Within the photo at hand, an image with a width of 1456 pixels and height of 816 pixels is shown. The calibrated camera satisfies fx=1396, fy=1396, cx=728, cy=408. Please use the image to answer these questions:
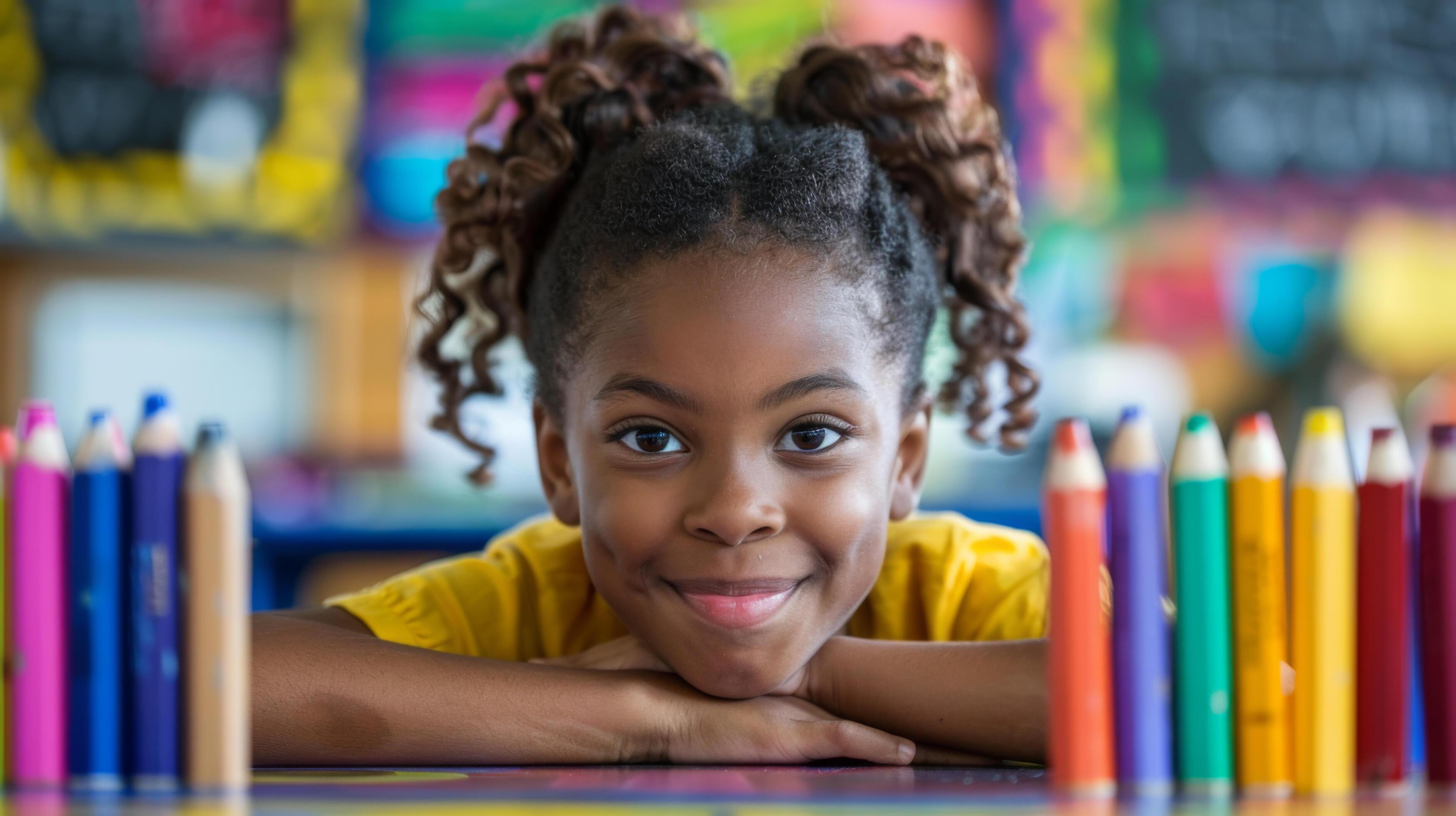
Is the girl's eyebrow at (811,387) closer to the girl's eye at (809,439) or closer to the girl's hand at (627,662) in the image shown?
the girl's eye at (809,439)

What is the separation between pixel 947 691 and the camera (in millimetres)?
982

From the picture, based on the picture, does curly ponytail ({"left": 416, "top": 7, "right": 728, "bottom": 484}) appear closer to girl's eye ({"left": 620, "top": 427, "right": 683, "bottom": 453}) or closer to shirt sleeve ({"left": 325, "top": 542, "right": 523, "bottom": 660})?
shirt sleeve ({"left": 325, "top": 542, "right": 523, "bottom": 660})

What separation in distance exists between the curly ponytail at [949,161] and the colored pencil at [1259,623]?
66cm

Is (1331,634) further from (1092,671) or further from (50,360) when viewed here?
(50,360)

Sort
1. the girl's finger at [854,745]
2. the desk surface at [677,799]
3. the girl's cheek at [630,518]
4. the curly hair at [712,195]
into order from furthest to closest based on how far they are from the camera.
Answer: the curly hair at [712,195] < the girl's cheek at [630,518] < the girl's finger at [854,745] < the desk surface at [677,799]

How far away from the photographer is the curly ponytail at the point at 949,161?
131 centimetres

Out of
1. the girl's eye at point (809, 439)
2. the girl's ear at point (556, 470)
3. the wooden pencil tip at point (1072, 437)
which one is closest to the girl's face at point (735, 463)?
the girl's eye at point (809, 439)

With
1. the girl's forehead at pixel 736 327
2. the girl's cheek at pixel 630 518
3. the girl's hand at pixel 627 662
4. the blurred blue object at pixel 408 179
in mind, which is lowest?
the girl's hand at pixel 627 662

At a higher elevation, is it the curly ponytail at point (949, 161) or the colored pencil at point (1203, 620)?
the curly ponytail at point (949, 161)

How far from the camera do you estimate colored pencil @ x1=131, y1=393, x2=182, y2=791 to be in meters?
0.67

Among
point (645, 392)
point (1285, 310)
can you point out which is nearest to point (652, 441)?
point (645, 392)

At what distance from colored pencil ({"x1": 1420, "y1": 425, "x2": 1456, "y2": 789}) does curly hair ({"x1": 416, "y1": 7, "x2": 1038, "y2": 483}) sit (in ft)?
1.60

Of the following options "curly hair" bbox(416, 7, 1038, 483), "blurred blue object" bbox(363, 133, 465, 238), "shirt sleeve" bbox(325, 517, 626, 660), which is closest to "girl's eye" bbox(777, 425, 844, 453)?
"curly hair" bbox(416, 7, 1038, 483)

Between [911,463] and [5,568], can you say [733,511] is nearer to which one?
[911,463]
